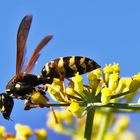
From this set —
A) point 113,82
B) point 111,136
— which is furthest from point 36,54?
point 111,136

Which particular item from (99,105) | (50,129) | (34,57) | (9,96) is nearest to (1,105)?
(9,96)

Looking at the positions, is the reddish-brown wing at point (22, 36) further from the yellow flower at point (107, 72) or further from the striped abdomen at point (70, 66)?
the yellow flower at point (107, 72)

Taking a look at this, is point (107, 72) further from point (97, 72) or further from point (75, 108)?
point (75, 108)

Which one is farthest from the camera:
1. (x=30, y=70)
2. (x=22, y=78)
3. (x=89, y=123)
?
(x=22, y=78)

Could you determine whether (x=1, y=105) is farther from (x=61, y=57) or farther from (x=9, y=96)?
(x=61, y=57)

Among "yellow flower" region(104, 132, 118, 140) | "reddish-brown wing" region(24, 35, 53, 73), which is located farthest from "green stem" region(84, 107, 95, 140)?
"yellow flower" region(104, 132, 118, 140)

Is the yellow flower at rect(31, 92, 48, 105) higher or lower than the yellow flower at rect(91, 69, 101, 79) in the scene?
lower

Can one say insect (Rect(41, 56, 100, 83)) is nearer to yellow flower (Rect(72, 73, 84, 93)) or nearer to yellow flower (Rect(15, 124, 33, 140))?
yellow flower (Rect(72, 73, 84, 93))
